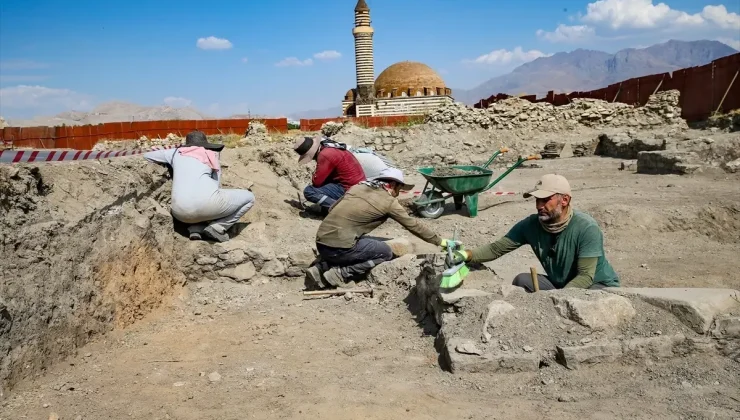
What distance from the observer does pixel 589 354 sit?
3094 mm

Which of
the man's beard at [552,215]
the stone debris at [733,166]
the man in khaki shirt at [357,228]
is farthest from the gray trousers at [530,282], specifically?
the stone debris at [733,166]

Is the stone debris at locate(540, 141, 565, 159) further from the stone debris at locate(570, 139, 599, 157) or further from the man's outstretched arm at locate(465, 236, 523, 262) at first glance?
the man's outstretched arm at locate(465, 236, 523, 262)

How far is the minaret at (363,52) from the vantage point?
35.0m

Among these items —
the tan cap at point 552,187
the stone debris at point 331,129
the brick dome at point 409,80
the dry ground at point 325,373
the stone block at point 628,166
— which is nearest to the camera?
the dry ground at point 325,373

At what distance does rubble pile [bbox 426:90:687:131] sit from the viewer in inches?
694

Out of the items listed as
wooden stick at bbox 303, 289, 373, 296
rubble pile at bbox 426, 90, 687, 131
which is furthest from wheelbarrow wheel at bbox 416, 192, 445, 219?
rubble pile at bbox 426, 90, 687, 131

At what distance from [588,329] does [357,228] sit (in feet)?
7.22

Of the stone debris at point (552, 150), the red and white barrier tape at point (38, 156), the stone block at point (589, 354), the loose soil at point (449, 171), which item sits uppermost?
the red and white barrier tape at point (38, 156)

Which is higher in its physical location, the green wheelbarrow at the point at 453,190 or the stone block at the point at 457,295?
the green wheelbarrow at the point at 453,190

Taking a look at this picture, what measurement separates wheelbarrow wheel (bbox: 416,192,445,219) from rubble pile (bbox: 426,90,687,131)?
9526 millimetres

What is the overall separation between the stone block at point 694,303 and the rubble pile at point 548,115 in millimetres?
14633

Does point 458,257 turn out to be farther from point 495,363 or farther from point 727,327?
point 727,327

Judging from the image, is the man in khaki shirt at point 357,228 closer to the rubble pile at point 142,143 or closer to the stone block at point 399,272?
the stone block at point 399,272

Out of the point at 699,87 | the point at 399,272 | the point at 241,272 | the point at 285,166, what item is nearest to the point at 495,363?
the point at 399,272
